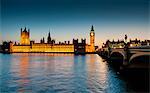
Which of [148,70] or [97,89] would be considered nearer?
[97,89]

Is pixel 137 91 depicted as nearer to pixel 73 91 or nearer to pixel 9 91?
pixel 73 91

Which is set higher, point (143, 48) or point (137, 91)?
point (143, 48)

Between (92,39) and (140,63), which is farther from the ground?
(92,39)

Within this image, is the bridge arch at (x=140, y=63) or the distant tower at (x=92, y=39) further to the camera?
the distant tower at (x=92, y=39)

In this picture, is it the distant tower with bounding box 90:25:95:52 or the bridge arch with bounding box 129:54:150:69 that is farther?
the distant tower with bounding box 90:25:95:52

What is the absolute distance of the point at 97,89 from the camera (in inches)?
906

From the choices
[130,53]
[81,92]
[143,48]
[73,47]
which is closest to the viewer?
[81,92]

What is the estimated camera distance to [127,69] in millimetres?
37094

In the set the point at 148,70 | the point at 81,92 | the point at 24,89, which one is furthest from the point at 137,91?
the point at 148,70

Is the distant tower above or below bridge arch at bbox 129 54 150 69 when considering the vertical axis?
above

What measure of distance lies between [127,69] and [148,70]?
3019 millimetres

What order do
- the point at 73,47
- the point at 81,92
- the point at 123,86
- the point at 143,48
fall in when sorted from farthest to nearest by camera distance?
the point at 73,47 → the point at 143,48 → the point at 123,86 → the point at 81,92

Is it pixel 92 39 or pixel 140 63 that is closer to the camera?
pixel 140 63

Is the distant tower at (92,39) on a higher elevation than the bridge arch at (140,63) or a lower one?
higher
